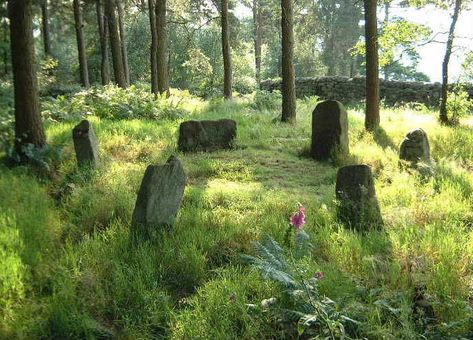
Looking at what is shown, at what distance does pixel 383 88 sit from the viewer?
891 inches

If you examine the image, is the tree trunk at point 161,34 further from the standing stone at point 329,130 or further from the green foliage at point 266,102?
the standing stone at point 329,130

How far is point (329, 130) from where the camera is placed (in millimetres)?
9375

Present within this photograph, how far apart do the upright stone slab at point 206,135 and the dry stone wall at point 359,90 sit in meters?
12.1

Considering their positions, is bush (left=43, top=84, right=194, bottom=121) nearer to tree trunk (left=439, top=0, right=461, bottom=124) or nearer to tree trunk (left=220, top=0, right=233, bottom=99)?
tree trunk (left=220, top=0, right=233, bottom=99)

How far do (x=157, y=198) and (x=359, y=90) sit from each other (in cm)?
2039

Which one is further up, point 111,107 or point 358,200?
point 111,107

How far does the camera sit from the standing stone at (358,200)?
18.2 feet

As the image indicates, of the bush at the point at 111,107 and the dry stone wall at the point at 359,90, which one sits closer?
the bush at the point at 111,107

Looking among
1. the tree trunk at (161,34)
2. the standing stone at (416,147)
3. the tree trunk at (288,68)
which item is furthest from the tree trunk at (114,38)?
the standing stone at (416,147)

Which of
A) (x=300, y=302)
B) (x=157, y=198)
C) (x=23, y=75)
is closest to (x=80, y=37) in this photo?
(x=23, y=75)

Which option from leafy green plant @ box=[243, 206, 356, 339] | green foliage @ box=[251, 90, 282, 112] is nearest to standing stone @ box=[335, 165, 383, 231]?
leafy green plant @ box=[243, 206, 356, 339]

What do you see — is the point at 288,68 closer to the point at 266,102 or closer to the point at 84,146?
the point at 266,102

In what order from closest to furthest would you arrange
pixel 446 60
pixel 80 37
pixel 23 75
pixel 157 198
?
1. pixel 157 198
2. pixel 23 75
3. pixel 446 60
4. pixel 80 37

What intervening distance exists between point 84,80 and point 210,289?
2060cm
